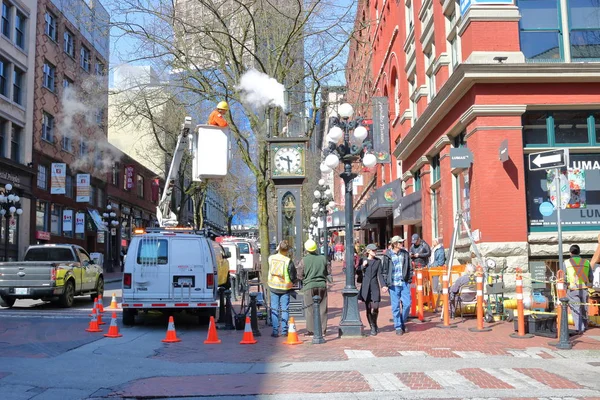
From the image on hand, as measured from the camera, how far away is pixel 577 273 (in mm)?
11867

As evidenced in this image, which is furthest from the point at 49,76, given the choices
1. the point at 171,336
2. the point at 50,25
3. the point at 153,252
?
the point at 171,336

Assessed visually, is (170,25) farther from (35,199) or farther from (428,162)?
(35,199)

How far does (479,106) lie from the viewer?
15.6 meters

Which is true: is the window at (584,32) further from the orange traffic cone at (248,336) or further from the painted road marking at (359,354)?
the orange traffic cone at (248,336)

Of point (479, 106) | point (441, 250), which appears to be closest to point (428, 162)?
point (441, 250)

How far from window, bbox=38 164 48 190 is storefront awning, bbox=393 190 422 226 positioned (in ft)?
65.4

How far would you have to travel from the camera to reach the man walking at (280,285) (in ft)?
38.8

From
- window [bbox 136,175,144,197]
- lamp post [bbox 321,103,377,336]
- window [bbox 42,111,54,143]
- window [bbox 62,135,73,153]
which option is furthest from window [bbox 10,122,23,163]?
lamp post [bbox 321,103,377,336]

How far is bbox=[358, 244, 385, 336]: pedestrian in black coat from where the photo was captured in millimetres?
11797

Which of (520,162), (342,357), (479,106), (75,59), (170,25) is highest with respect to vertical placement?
(75,59)

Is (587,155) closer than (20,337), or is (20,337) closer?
(20,337)

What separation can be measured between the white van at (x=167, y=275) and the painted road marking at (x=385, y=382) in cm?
594

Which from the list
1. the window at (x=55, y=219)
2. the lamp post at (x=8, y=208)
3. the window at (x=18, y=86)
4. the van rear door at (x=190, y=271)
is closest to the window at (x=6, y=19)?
the window at (x=18, y=86)

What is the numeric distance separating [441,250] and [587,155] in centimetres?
455
